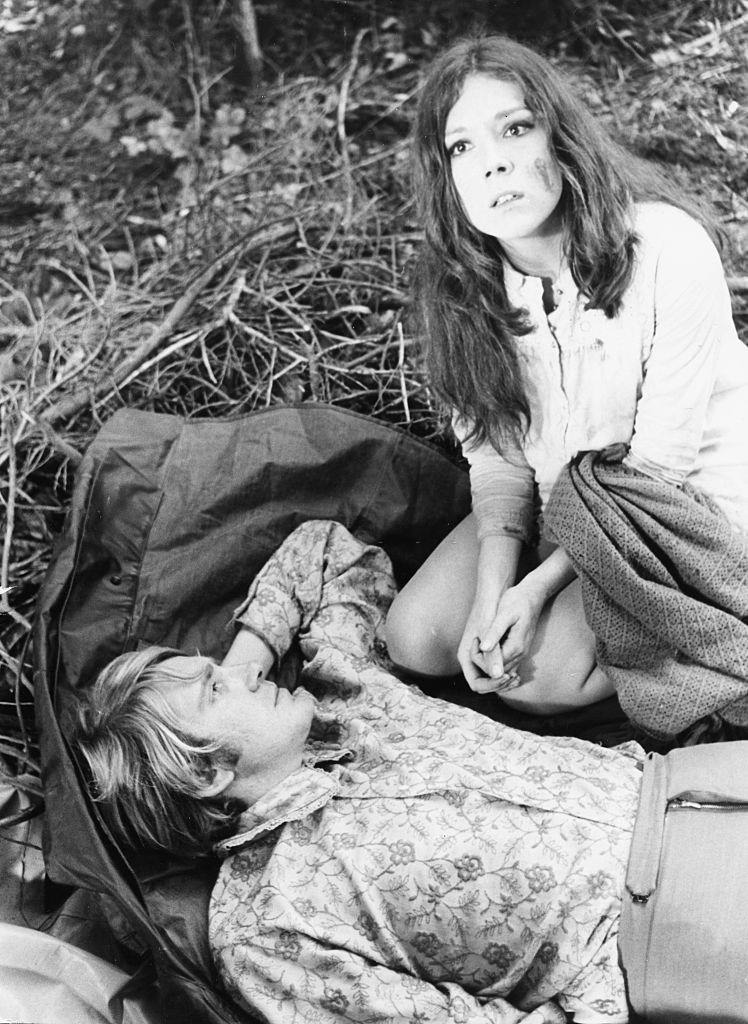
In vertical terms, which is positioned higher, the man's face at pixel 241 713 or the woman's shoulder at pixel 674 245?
the woman's shoulder at pixel 674 245

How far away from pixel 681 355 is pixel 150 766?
3.94 ft

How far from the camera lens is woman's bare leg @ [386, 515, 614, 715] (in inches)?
81.4

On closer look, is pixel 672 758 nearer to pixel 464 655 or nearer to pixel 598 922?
pixel 598 922

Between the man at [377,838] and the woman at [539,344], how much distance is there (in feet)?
0.79

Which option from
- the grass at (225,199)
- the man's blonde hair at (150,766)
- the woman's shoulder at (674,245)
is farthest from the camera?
the grass at (225,199)

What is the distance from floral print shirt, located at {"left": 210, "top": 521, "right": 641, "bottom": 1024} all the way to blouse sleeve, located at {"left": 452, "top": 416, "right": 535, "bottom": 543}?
49 centimetres

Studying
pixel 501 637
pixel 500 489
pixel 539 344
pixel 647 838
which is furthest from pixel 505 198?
pixel 647 838

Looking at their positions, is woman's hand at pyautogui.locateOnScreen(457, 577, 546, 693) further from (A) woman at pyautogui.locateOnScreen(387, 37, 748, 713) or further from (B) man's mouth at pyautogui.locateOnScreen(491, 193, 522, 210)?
(B) man's mouth at pyautogui.locateOnScreen(491, 193, 522, 210)

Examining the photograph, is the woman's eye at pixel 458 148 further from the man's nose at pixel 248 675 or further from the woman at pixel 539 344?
the man's nose at pixel 248 675

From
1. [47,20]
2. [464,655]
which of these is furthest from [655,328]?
[47,20]

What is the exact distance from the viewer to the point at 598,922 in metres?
1.65

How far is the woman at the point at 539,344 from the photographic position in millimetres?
1839

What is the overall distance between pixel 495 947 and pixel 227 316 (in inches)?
64.0

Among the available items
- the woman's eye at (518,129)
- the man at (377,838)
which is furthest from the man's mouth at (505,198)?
the man at (377,838)
